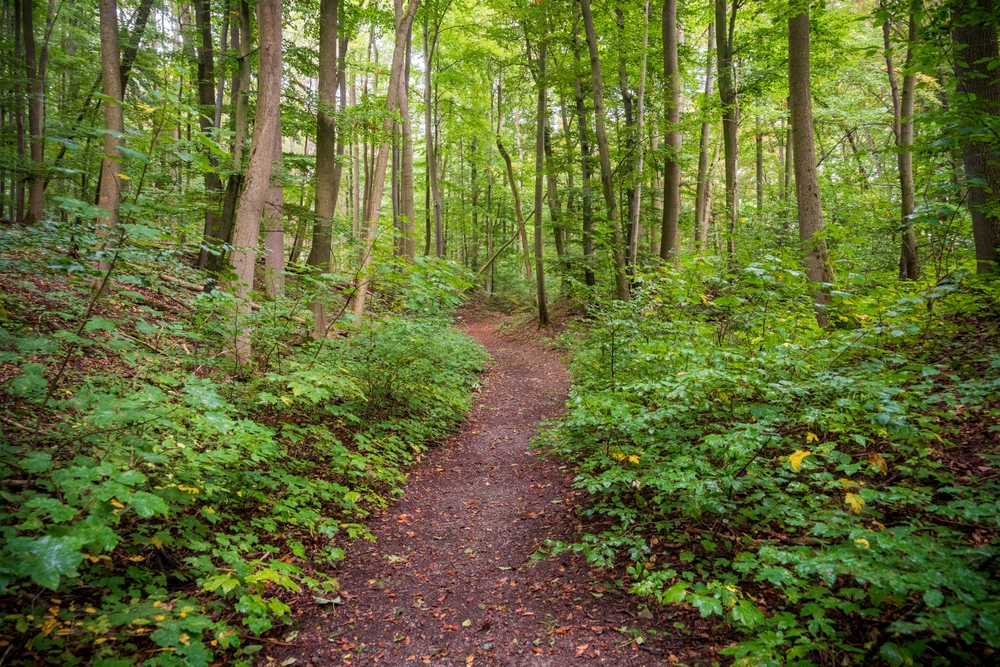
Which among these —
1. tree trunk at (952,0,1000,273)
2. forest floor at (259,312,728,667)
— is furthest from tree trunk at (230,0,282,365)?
tree trunk at (952,0,1000,273)

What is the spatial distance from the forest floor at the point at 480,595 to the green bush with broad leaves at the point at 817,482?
28cm

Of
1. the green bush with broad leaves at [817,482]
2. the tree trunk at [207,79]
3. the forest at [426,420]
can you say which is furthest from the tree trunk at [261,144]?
the green bush with broad leaves at [817,482]

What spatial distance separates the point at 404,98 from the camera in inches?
553

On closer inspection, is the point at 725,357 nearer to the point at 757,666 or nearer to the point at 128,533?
the point at 757,666

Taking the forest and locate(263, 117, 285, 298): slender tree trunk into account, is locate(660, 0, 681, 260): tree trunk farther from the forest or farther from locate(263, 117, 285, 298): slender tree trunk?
locate(263, 117, 285, 298): slender tree trunk

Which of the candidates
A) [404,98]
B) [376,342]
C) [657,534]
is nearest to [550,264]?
[404,98]

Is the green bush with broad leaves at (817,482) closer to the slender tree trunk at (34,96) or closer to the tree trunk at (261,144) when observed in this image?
the tree trunk at (261,144)

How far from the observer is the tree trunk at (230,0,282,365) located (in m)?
6.71

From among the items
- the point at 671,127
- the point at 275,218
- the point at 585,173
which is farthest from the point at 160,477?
the point at 585,173

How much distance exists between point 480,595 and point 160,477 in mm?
2797

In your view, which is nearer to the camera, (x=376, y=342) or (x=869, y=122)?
(x=376, y=342)

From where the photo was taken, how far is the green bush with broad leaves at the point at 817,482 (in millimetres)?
2436

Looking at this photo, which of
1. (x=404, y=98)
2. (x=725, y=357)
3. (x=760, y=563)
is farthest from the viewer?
(x=404, y=98)

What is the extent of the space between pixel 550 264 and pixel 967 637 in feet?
48.8
